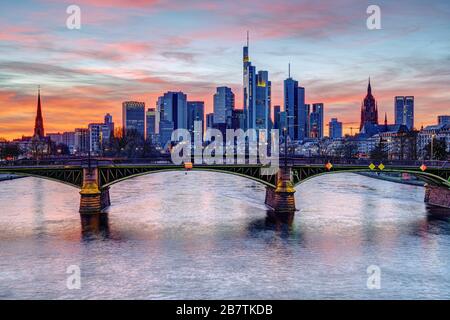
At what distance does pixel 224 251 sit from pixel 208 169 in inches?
989

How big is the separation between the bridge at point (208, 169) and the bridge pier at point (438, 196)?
161 mm

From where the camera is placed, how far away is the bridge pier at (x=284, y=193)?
6775cm

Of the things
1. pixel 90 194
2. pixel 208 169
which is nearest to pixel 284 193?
pixel 208 169

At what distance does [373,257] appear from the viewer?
42.7 metres

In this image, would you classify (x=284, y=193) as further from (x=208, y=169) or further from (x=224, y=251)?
(x=224, y=251)

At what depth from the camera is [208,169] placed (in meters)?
68.8

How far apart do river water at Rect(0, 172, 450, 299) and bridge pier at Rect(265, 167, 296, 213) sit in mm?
2219

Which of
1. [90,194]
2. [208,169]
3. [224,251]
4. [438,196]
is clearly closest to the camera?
[224,251]

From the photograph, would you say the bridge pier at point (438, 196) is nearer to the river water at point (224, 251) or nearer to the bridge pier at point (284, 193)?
the river water at point (224, 251)

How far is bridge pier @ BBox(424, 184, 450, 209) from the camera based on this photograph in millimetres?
73562

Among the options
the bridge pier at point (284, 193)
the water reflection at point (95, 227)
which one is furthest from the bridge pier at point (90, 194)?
the bridge pier at point (284, 193)
